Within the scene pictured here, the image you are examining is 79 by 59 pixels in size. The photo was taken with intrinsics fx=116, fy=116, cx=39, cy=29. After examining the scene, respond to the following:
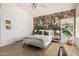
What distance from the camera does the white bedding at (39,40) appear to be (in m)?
2.43

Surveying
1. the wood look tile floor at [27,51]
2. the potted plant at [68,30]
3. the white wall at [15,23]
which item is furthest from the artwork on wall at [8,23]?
the potted plant at [68,30]

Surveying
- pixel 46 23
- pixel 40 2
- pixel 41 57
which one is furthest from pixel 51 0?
pixel 41 57

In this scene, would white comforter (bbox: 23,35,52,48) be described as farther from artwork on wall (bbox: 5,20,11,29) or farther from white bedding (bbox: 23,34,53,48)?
artwork on wall (bbox: 5,20,11,29)

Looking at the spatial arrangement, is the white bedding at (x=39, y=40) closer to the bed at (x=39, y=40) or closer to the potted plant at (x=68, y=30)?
the bed at (x=39, y=40)

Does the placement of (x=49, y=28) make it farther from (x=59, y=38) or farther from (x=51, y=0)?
(x=51, y=0)

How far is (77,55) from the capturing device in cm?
240

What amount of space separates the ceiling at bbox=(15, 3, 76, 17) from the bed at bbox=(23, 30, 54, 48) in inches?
17.2

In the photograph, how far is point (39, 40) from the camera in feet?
7.98

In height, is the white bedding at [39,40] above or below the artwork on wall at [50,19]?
below

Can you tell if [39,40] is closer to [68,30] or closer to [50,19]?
[50,19]

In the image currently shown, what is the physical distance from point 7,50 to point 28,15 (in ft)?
2.76

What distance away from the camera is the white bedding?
2.43 meters

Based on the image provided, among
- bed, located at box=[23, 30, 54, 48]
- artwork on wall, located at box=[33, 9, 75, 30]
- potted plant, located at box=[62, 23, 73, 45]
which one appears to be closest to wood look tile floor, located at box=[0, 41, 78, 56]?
bed, located at box=[23, 30, 54, 48]

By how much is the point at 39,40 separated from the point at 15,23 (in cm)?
61
